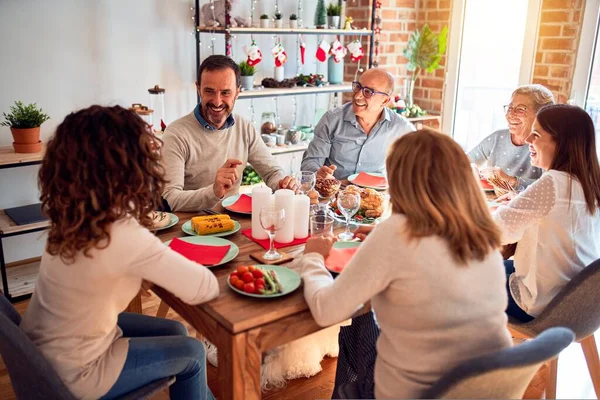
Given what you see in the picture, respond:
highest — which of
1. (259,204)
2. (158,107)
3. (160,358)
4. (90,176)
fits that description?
(90,176)

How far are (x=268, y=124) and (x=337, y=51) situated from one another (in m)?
0.75

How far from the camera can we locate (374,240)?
126 cm

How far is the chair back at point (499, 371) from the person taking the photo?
1.12 meters

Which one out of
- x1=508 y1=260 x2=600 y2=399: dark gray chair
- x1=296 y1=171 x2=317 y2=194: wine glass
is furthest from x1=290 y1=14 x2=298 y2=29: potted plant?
x1=508 y1=260 x2=600 y2=399: dark gray chair

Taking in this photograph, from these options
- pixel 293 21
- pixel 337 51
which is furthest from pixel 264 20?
pixel 337 51

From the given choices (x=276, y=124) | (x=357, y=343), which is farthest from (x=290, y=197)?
(x=276, y=124)

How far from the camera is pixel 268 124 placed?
391 centimetres

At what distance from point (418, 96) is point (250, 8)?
166 cm

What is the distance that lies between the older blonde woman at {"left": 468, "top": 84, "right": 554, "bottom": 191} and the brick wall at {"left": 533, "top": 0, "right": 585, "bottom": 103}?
3.87 feet

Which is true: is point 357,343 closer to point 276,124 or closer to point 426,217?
point 426,217

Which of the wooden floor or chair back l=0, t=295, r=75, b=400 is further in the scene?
the wooden floor

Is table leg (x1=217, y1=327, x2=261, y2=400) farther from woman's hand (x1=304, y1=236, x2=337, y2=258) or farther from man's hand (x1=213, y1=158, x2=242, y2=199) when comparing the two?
man's hand (x1=213, y1=158, x2=242, y2=199)

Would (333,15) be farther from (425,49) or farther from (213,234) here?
(213,234)

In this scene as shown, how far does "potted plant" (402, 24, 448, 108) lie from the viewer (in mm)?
4250
